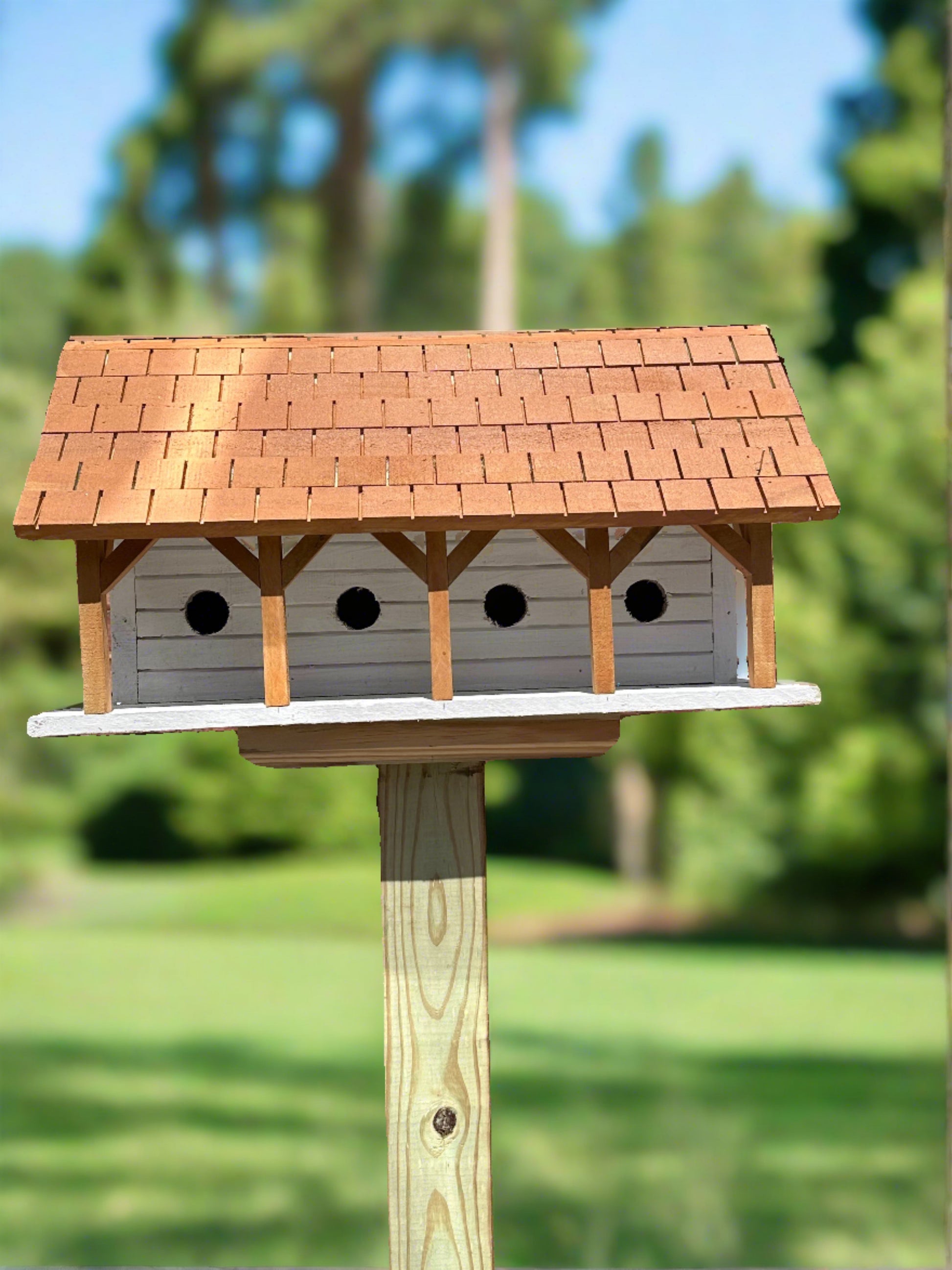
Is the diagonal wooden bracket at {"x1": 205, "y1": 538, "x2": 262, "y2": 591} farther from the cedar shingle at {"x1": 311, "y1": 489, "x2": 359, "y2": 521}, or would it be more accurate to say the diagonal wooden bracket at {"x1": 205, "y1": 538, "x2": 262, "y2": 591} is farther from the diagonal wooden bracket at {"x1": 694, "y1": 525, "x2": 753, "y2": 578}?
the diagonal wooden bracket at {"x1": 694, "y1": 525, "x2": 753, "y2": 578}

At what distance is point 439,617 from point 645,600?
0.44 metres

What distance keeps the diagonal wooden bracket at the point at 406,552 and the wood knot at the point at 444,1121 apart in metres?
1.11

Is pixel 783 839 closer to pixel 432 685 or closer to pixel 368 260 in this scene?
pixel 368 260

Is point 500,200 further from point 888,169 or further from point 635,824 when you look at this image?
point 635,824

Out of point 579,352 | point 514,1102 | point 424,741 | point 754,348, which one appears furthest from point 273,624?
point 514,1102

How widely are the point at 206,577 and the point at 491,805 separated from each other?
1314cm

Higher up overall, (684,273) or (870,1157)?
(684,273)

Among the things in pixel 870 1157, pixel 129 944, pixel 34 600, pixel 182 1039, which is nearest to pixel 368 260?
Result: pixel 34 600

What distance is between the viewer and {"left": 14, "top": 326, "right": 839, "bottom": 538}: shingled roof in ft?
8.44

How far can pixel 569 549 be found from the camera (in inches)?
105

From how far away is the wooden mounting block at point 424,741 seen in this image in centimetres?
272

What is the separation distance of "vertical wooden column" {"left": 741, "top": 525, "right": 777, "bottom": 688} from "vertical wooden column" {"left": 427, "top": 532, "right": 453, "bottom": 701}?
560mm

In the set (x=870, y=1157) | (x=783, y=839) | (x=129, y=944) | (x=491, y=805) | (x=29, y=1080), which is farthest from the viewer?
(x=491, y=805)

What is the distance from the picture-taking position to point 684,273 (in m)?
16.7
